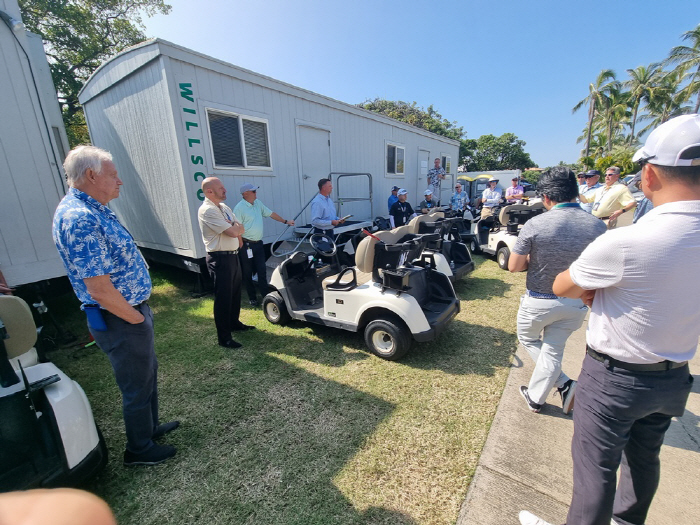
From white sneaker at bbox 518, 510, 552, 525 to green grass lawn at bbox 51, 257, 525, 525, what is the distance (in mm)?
305

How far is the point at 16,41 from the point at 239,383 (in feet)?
13.8

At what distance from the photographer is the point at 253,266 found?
5059 millimetres

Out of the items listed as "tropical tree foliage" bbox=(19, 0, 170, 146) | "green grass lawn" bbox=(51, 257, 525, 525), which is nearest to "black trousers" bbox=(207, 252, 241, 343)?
"green grass lawn" bbox=(51, 257, 525, 525)

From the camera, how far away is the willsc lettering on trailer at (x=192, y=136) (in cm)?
447

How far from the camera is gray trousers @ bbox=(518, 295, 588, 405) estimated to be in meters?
2.20

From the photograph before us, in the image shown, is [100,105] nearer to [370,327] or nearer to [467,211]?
[370,327]

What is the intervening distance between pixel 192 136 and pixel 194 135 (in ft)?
0.12

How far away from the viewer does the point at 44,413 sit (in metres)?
1.66

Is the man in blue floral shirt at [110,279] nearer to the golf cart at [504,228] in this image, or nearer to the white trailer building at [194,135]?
the white trailer building at [194,135]

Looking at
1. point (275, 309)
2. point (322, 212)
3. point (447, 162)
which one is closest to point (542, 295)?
point (275, 309)

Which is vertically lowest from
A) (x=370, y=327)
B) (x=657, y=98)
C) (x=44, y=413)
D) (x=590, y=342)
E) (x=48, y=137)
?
(x=370, y=327)

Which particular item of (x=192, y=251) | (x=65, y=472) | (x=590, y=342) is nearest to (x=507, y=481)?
(x=590, y=342)

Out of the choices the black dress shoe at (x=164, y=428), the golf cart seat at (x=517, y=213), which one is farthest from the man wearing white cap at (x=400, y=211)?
the black dress shoe at (x=164, y=428)

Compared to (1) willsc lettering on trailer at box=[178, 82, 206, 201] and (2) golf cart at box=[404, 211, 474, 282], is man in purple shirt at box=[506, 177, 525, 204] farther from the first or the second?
(1) willsc lettering on trailer at box=[178, 82, 206, 201]
